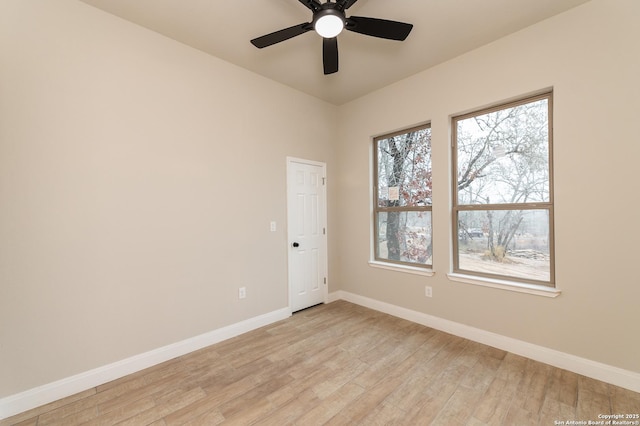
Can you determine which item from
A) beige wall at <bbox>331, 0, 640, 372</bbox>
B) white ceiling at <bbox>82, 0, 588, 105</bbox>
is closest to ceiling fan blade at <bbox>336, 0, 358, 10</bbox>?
white ceiling at <bbox>82, 0, 588, 105</bbox>

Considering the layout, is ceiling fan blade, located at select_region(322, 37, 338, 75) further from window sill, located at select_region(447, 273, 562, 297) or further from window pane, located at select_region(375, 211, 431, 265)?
window sill, located at select_region(447, 273, 562, 297)

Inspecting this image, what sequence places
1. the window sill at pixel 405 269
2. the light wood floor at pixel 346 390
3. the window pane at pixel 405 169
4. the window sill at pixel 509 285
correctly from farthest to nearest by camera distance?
1. the window pane at pixel 405 169
2. the window sill at pixel 405 269
3. the window sill at pixel 509 285
4. the light wood floor at pixel 346 390

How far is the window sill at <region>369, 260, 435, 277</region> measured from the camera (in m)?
3.16

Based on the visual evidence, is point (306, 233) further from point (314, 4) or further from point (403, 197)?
point (314, 4)

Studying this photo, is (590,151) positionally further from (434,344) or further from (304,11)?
(304,11)

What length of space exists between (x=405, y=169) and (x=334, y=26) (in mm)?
2058

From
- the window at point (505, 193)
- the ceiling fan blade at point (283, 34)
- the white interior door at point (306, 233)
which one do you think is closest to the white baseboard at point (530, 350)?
the window at point (505, 193)

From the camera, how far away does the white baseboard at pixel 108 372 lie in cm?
186

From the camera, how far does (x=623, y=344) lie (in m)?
2.02

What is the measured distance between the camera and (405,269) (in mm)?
3373

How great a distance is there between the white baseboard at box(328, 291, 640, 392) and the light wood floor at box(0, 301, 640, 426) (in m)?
0.07

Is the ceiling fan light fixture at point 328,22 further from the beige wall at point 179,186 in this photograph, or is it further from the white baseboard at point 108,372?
the white baseboard at point 108,372

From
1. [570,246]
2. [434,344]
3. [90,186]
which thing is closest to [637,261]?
[570,246]

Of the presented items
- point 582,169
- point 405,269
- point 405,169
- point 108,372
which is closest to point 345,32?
point 405,169
